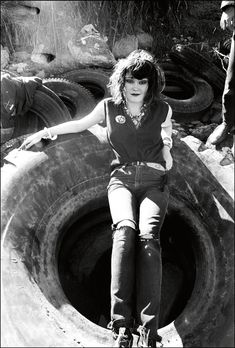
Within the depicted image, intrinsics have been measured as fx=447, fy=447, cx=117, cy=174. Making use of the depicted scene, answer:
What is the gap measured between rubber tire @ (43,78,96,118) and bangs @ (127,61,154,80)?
1671 mm

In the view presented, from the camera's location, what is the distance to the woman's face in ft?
7.89

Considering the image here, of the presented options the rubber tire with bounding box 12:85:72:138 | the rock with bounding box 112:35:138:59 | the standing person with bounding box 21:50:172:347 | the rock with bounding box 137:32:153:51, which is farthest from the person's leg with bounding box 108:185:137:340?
the rock with bounding box 137:32:153:51

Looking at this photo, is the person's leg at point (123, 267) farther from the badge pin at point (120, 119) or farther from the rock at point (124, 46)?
the rock at point (124, 46)

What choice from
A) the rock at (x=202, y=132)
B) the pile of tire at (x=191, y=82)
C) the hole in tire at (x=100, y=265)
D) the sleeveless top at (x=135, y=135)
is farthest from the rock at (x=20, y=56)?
the sleeveless top at (x=135, y=135)

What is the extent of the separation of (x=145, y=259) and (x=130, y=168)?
1.87 feet

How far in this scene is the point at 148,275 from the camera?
2.03 m

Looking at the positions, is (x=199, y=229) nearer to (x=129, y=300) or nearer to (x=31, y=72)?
A: (x=129, y=300)

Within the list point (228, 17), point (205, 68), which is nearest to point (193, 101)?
point (205, 68)

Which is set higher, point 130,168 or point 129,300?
point 130,168

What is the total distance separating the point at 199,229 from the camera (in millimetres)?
2625

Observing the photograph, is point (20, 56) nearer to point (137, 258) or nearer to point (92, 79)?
point (92, 79)

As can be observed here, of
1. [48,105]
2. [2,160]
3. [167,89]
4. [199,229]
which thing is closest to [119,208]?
[199,229]

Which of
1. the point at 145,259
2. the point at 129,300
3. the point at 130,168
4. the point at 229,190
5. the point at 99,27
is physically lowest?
the point at 129,300

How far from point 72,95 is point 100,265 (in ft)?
5.86
